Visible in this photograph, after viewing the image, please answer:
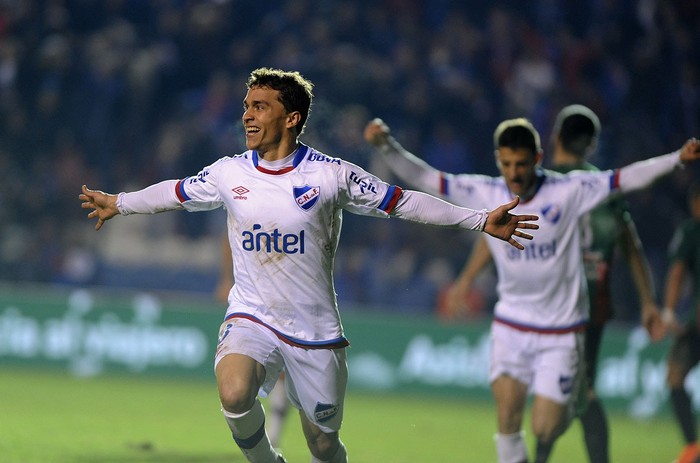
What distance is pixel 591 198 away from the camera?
668 centimetres

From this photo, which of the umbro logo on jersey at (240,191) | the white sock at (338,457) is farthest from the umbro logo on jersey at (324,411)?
the umbro logo on jersey at (240,191)

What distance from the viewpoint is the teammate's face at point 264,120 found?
5469 mm

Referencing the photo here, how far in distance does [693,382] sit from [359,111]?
229 inches

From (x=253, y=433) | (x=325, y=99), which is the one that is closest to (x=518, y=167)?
(x=253, y=433)

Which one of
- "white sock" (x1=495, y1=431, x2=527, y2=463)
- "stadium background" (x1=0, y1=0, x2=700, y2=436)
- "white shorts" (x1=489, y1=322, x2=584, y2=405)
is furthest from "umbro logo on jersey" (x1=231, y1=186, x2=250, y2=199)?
"stadium background" (x1=0, y1=0, x2=700, y2=436)

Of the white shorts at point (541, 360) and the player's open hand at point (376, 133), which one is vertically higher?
the player's open hand at point (376, 133)

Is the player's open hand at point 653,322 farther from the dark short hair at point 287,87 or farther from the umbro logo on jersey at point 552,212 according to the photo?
the dark short hair at point 287,87

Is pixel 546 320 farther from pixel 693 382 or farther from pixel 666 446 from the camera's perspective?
pixel 693 382

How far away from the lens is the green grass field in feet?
27.6

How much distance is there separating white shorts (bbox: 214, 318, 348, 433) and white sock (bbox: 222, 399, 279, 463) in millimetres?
191

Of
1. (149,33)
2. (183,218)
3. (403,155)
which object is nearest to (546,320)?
(403,155)

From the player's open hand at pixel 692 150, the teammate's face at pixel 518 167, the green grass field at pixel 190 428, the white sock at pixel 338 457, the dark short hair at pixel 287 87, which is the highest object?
the dark short hair at pixel 287 87

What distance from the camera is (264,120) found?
18.0 feet

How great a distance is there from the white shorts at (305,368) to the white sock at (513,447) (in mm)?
1318
